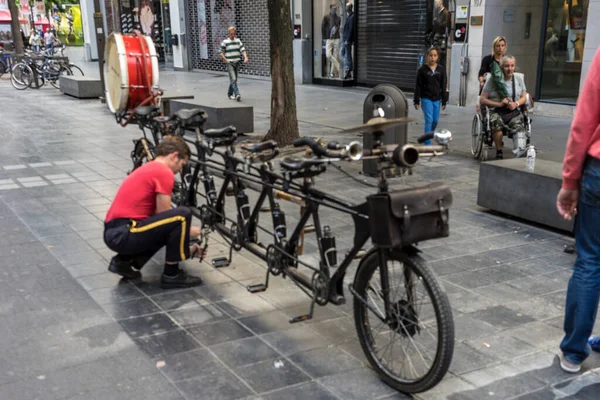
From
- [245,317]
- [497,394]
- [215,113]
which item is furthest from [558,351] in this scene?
[215,113]

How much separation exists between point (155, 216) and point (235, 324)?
1076mm

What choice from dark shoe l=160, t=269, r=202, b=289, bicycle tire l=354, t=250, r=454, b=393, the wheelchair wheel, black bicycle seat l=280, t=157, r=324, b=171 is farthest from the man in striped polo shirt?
bicycle tire l=354, t=250, r=454, b=393

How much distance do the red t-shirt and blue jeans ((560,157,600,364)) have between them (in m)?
2.90

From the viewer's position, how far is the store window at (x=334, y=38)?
19.2m

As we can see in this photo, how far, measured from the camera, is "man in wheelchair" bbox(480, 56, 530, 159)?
906 centimetres

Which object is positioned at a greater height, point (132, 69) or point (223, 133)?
point (132, 69)

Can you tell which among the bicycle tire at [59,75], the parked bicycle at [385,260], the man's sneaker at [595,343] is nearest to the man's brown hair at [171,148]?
the parked bicycle at [385,260]

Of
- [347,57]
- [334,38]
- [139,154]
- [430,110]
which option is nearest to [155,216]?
[139,154]

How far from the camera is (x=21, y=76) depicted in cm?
2086

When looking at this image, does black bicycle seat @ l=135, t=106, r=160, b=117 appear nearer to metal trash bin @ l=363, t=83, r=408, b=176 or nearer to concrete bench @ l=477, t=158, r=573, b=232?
metal trash bin @ l=363, t=83, r=408, b=176

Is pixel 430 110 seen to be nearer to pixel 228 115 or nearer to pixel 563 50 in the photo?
pixel 228 115

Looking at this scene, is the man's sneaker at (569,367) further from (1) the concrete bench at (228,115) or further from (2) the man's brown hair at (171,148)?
(1) the concrete bench at (228,115)

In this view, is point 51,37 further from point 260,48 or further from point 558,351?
point 558,351

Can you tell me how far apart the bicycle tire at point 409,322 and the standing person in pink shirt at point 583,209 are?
2.89ft
